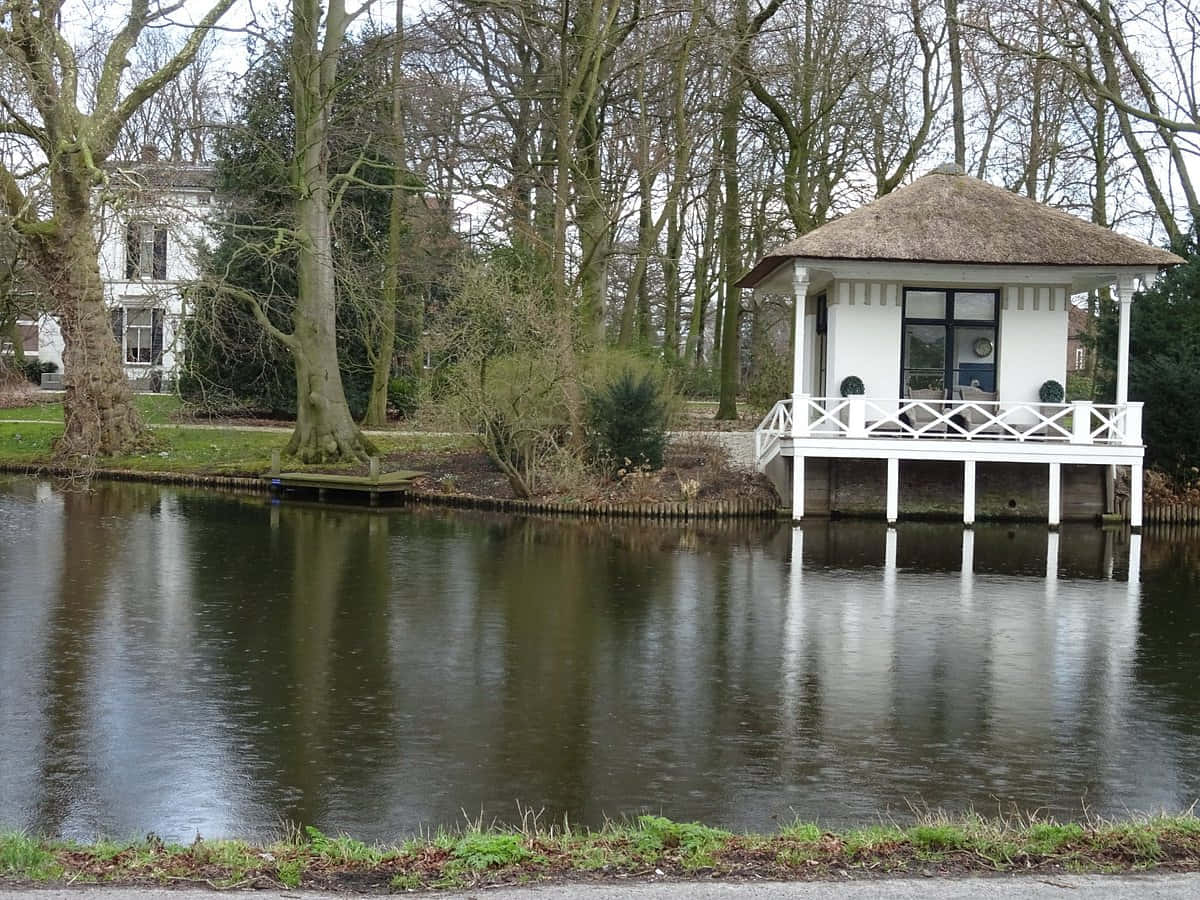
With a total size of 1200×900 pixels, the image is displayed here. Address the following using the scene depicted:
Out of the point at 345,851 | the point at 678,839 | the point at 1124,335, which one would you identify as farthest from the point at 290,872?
the point at 1124,335

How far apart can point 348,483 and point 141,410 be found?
444 inches

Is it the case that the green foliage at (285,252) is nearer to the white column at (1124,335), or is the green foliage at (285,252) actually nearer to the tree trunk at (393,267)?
the tree trunk at (393,267)

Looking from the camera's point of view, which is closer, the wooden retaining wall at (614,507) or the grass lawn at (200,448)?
the wooden retaining wall at (614,507)

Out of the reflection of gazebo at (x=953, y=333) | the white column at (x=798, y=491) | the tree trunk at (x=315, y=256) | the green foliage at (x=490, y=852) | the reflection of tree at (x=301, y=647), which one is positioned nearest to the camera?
the green foliage at (x=490, y=852)

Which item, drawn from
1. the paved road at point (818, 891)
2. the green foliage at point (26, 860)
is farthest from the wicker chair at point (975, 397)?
the green foliage at point (26, 860)

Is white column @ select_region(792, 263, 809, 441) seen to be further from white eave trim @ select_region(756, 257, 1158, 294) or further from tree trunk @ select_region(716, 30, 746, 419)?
tree trunk @ select_region(716, 30, 746, 419)

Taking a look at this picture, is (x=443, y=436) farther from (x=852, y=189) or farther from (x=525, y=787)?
(x=525, y=787)

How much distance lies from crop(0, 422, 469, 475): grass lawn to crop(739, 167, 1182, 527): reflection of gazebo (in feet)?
23.2

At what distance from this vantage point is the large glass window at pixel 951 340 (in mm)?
24672

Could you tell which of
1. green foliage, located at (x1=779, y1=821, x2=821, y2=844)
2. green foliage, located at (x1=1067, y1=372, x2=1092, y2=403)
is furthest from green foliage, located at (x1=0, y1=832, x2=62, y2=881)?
green foliage, located at (x1=1067, y1=372, x2=1092, y2=403)

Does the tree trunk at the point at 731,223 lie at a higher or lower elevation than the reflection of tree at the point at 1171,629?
higher

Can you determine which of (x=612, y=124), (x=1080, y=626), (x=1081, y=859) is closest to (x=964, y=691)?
(x=1080, y=626)

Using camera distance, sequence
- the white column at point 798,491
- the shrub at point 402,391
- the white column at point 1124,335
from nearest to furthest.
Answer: the white column at point 798,491 → the white column at point 1124,335 → the shrub at point 402,391

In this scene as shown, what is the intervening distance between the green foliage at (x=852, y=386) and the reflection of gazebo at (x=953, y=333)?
5 centimetres
